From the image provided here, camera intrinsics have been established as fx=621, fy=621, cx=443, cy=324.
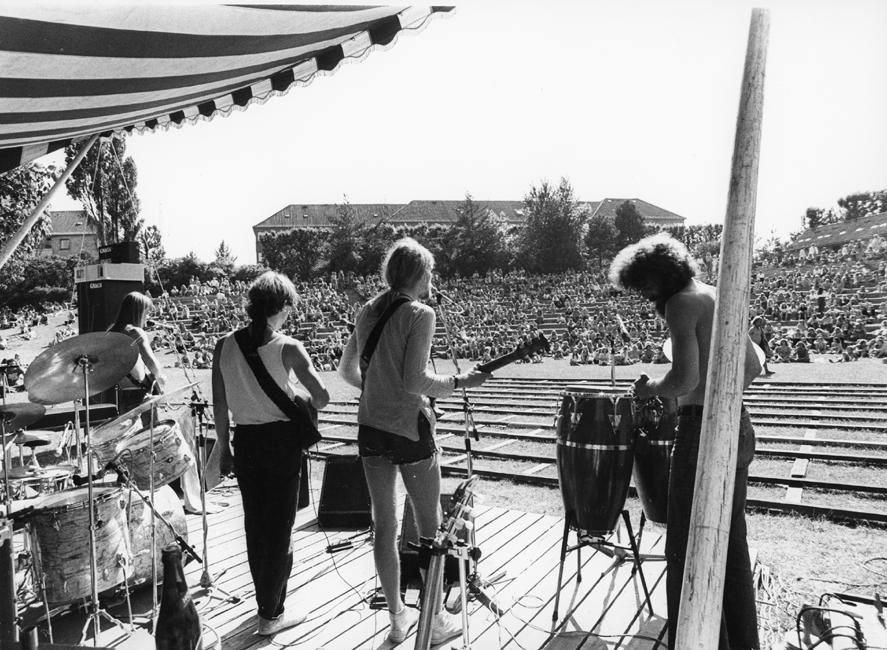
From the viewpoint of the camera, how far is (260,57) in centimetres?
288

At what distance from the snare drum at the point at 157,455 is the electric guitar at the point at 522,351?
2.20 metres

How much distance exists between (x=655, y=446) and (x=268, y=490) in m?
2.10

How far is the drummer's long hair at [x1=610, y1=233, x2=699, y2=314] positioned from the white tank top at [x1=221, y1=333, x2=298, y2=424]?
1.69m

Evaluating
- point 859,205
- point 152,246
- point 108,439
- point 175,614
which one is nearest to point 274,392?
point 108,439

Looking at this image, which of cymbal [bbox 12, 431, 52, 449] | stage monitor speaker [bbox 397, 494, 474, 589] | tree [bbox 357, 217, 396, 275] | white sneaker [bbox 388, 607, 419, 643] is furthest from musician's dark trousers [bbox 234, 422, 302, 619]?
tree [bbox 357, 217, 396, 275]

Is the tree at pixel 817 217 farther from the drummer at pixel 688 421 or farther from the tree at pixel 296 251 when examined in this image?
the drummer at pixel 688 421

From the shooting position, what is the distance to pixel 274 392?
309 cm

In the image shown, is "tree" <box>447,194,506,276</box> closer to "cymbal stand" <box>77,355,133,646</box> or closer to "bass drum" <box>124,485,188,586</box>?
"bass drum" <box>124,485,188,586</box>

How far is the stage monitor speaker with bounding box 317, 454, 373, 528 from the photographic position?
5.02 meters

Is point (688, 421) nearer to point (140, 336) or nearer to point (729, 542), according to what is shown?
point (729, 542)

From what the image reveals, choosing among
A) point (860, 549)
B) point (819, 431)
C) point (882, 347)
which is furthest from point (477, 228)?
point (860, 549)

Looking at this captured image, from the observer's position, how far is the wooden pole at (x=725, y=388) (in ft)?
3.30

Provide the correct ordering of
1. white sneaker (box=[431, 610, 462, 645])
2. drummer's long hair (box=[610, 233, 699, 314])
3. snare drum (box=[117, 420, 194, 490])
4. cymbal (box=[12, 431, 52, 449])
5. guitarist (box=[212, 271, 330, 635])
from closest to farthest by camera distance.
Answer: drummer's long hair (box=[610, 233, 699, 314]) → white sneaker (box=[431, 610, 462, 645]) → guitarist (box=[212, 271, 330, 635]) → snare drum (box=[117, 420, 194, 490]) → cymbal (box=[12, 431, 52, 449])

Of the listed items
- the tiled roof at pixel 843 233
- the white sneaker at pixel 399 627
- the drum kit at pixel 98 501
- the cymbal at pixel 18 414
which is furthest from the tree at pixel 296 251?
the white sneaker at pixel 399 627
